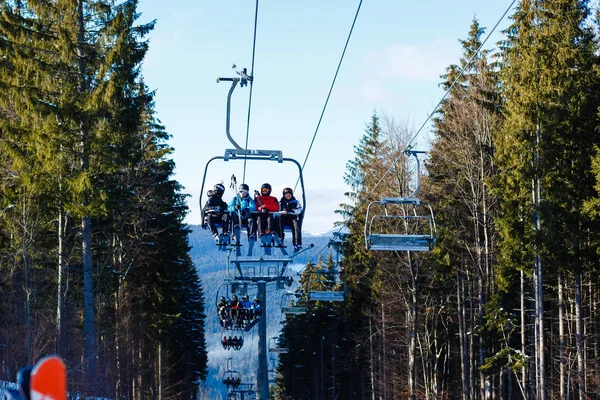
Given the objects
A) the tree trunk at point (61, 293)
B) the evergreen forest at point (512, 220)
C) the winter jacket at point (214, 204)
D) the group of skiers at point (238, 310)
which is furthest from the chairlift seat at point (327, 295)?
the winter jacket at point (214, 204)

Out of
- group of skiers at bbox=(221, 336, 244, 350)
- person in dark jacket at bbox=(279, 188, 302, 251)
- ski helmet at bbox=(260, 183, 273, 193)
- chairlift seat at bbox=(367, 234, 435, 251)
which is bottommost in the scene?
group of skiers at bbox=(221, 336, 244, 350)

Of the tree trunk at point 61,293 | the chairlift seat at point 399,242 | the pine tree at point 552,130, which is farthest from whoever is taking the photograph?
the pine tree at point 552,130

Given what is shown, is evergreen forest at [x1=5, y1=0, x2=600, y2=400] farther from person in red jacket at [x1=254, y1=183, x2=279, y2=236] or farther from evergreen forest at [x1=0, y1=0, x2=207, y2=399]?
person in red jacket at [x1=254, y1=183, x2=279, y2=236]

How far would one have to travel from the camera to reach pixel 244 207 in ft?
56.1

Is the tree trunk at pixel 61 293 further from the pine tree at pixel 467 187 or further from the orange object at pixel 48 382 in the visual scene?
the orange object at pixel 48 382

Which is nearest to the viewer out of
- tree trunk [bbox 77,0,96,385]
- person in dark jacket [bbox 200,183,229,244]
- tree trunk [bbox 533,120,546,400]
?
person in dark jacket [bbox 200,183,229,244]

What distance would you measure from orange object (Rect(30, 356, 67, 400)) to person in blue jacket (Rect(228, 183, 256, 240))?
46.3ft

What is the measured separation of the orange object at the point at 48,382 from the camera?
113 inches

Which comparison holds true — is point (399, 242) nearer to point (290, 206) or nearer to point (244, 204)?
point (290, 206)

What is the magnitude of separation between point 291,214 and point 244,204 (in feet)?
3.37

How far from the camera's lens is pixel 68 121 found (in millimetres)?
22297

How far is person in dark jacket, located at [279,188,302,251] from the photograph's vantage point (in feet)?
55.9

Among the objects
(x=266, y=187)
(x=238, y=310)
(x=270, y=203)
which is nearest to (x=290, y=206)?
(x=270, y=203)

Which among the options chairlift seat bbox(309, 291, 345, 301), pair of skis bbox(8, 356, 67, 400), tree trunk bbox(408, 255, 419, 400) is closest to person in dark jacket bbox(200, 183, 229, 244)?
chairlift seat bbox(309, 291, 345, 301)
